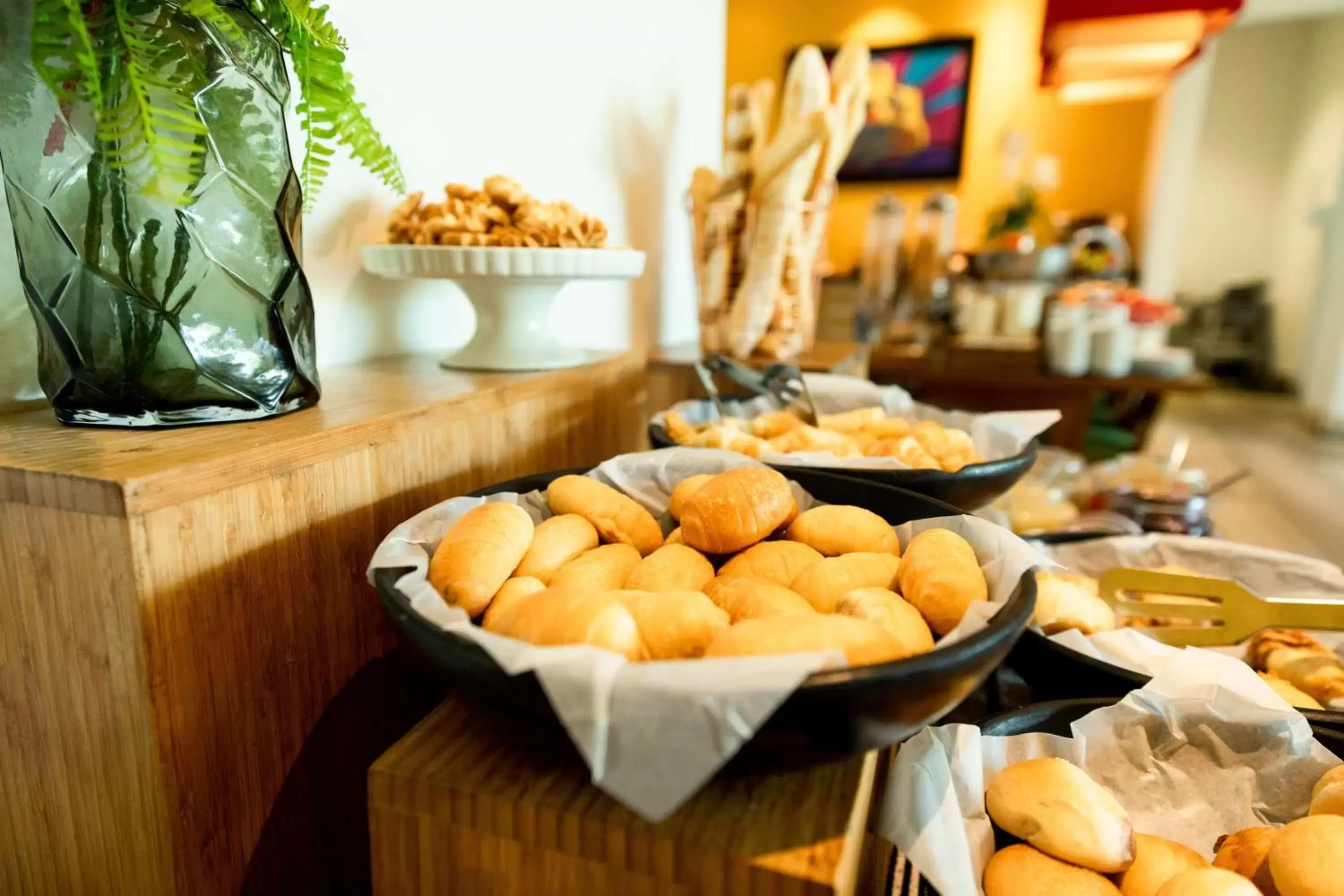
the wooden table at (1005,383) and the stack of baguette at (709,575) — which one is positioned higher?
the stack of baguette at (709,575)

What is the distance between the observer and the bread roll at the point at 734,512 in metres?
0.52

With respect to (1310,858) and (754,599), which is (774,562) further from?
(1310,858)

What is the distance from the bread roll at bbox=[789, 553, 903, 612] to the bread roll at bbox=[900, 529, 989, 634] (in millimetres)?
12

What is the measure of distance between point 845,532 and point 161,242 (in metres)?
0.48

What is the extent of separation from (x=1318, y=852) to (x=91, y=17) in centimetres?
81

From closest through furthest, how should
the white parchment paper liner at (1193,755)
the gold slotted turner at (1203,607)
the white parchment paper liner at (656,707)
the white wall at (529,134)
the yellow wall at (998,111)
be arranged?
the white parchment paper liner at (656,707), the white parchment paper liner at (1193,755), the gold slotted turner at (1203,607), the white wall at (529,134), the yellow wall at (998,111)

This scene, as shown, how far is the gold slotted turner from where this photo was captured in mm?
650

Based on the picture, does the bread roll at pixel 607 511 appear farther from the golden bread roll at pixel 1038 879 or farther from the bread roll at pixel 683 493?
the golden bread roll at pixel 1038 879

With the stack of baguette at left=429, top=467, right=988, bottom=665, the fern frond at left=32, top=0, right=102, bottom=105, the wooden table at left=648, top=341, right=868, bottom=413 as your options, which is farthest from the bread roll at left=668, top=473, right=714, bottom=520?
the wooden table at left=648, top=341, right=868, bottom=413

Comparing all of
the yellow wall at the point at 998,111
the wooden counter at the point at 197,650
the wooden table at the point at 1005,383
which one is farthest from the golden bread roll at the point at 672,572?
the yellow wall at the point at 998,111

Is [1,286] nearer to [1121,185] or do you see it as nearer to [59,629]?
[59,629]

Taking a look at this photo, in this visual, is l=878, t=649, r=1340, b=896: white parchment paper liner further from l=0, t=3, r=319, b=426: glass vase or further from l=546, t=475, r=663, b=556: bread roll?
l=0, t=3, r=319, b=426: glass vase

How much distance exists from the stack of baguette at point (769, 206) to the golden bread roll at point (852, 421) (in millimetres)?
269

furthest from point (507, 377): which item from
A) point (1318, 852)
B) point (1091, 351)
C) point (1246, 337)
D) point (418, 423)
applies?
point (1246, 337)
